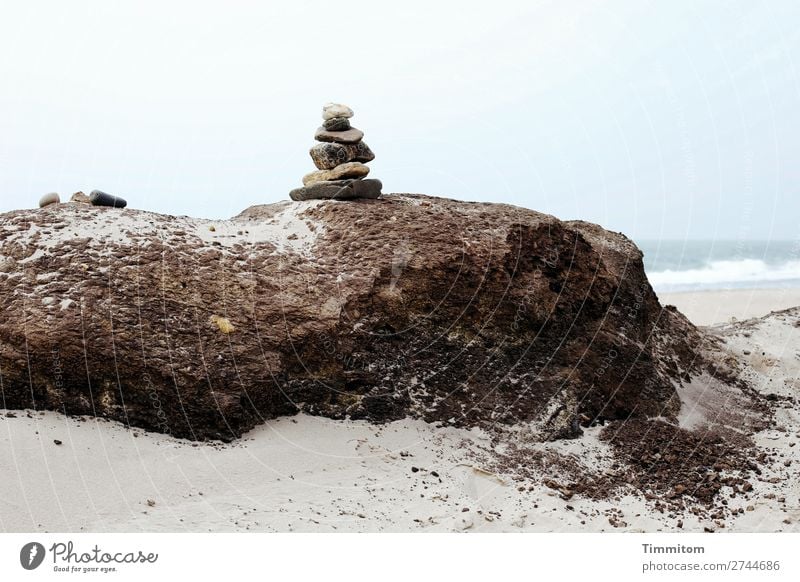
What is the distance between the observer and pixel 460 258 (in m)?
9.33

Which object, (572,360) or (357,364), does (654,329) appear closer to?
(572,360)

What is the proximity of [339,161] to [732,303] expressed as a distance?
1775cm

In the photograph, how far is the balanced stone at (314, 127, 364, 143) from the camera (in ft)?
33.9

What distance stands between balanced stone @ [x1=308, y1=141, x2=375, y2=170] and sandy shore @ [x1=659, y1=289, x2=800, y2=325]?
36.3 feet

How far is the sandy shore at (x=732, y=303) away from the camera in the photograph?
70.3 ft

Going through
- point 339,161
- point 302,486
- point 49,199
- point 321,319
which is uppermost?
point 339,161

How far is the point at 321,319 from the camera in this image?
8.56 m

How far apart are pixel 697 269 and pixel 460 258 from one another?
4084 cm

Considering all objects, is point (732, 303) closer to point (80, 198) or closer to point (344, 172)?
point (344, 172)
